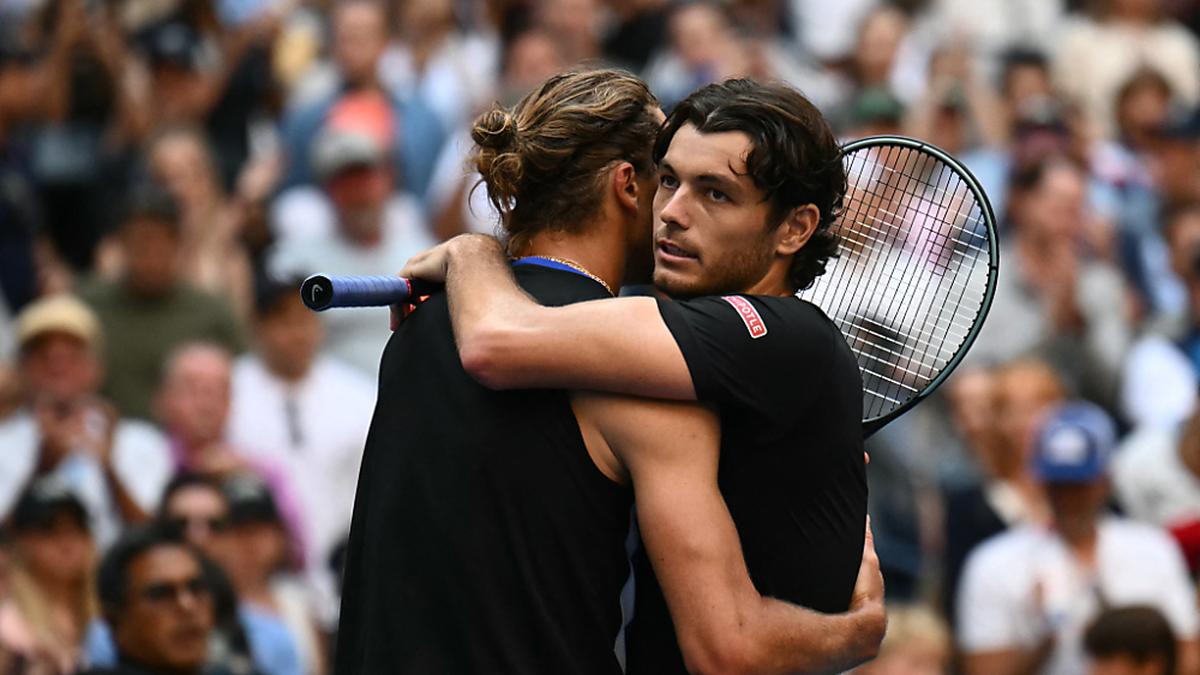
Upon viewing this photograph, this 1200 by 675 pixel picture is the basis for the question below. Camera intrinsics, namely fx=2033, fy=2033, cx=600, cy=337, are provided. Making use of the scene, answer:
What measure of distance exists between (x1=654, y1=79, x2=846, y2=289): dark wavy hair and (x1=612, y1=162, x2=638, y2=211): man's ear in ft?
0.18

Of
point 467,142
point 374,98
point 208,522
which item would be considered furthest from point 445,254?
point 374,98

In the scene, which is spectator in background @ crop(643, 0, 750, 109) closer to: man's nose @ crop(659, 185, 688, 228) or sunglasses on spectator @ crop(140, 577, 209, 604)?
sunglasses on spectator @ crop(140, 577, 209, 604)

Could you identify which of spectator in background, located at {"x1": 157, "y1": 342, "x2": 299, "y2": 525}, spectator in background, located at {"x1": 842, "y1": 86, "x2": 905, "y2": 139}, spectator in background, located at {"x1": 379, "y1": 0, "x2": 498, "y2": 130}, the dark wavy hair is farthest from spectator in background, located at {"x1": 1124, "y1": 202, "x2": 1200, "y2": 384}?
the dark wavy hair

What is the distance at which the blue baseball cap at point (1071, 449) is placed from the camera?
7.06 m

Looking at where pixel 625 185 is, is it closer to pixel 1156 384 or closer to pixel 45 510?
pixel 45 510

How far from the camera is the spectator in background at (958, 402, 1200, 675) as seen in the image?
22.5ft

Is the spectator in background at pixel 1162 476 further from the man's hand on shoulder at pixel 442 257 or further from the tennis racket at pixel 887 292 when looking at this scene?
the man's hand on shoulder at pixel 442 257

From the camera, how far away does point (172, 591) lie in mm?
5977

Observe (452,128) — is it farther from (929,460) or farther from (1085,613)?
(1085,613)

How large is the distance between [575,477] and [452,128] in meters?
7.36

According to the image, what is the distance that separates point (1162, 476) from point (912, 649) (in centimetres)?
146

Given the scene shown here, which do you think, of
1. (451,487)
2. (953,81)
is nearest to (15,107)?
(953,81)

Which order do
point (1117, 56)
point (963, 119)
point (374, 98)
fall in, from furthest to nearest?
point (1117, 56) < point (963, 119) < point (374, 98)

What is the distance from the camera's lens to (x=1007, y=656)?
692 cm
